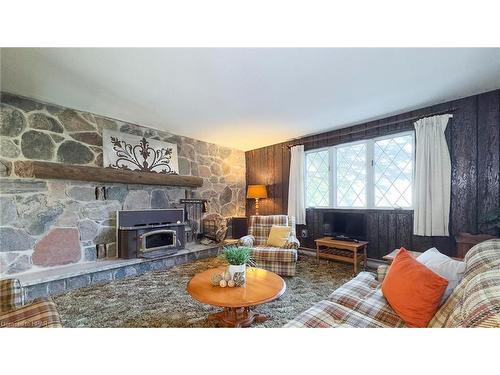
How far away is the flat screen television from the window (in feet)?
0.94

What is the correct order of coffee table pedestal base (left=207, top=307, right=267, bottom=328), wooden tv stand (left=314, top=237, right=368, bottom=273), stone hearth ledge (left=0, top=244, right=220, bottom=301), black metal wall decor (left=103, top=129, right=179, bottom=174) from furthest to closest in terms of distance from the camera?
black metal wall decor (left=103, top=129, right=179, bottom=174) → wooden tv stand (left=314, top=237, right=368, bottom=273) → stone hearth ledge (left=0, top=244, right=220, bottom=301) → coffee table pedestal base (left=207, top=307, right=267, bottom=328)

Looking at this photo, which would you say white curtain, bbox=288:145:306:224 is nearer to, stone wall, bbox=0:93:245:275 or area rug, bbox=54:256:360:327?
area rug, bbox=54:256:360:327

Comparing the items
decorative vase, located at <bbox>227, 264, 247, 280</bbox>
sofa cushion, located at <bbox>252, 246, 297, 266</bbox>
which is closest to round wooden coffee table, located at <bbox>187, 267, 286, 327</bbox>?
decorative vase, located at <bbox>227, 264, 247, 280</bbox>

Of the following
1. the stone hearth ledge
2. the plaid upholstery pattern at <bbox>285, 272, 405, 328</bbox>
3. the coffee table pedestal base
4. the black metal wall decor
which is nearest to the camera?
the plaid upholstery pattern at <bbox>285, 272, 405, 328</bbox>

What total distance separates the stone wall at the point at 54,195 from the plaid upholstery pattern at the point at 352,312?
9.87ft

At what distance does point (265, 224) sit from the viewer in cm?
349

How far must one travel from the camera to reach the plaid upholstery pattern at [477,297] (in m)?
0.76

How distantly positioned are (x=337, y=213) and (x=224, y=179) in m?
2.35

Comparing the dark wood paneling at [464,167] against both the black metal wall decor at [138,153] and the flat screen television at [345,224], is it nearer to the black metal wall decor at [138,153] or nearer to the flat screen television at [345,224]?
the flat screen television at [345,224]

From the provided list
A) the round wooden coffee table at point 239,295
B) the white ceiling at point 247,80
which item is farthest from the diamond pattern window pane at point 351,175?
the round wooden coffee table at point 239,295

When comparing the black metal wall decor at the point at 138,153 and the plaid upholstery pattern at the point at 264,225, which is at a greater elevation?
the black metal wall decor at the point at 138,153

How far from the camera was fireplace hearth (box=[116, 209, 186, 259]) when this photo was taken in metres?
3.00
